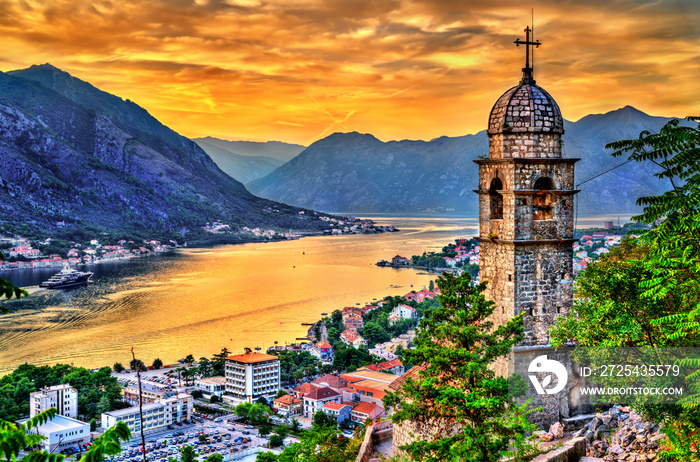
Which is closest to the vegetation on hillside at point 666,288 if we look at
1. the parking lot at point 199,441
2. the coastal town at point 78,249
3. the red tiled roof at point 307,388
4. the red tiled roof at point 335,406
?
the parking lot at point 199,441

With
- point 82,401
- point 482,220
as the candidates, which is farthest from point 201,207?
point 482,220

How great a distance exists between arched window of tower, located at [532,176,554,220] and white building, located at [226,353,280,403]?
27.6 meters

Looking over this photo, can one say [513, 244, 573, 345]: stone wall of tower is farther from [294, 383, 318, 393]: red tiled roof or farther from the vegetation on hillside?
[294, 383, 318, 393]: red tiled roof

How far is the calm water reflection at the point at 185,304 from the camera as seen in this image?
1518 inches

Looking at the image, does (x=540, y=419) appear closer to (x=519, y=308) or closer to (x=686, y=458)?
(x=519, y=308)

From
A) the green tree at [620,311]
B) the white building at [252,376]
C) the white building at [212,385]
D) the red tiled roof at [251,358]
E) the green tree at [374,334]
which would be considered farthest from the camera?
the green tree at [374,334]

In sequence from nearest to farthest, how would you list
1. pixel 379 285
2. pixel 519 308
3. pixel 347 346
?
1. pixel 519 308
2. pixel 347 346
3. pixel 379 285

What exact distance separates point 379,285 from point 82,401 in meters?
35.1

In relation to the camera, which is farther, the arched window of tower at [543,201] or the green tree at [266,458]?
the green tree at [266,458]

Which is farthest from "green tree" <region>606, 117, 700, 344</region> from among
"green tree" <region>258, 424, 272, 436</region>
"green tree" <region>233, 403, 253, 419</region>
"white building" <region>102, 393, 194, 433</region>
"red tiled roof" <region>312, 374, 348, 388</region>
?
"green tree" <region>233, 403, 253, 419</region>

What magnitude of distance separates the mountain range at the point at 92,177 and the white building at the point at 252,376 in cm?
6688

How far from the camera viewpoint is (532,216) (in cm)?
687

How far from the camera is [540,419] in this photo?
6852 mm

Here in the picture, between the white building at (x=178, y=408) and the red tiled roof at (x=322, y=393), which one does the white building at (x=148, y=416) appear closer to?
the white building at (x=178, y=408)
